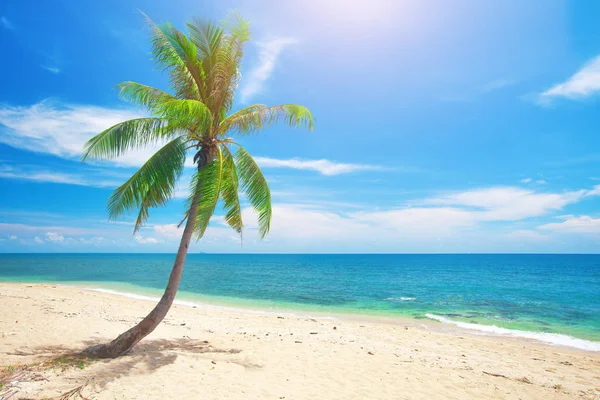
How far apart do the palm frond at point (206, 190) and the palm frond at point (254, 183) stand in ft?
3.00

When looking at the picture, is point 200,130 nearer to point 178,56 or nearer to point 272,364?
point 178,56

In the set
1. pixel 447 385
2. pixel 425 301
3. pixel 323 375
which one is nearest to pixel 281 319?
pixel 323 375

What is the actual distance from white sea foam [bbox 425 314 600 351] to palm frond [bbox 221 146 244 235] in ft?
42.8

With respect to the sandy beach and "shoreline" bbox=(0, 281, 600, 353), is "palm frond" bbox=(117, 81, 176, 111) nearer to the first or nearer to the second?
the sandy beach

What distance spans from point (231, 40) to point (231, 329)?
32.1 ft

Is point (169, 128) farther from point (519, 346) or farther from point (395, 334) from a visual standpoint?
point (519, 346)

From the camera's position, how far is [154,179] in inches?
295

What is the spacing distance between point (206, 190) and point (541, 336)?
15.6 m

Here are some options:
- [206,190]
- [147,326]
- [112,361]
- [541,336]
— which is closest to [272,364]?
[147,326]

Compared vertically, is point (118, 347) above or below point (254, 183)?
below

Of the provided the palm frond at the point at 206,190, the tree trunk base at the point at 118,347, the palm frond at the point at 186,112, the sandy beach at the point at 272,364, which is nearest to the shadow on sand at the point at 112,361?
the sandy beach at the point at 272,364

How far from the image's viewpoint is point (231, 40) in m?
8.19

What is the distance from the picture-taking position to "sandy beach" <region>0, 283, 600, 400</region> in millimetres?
5875

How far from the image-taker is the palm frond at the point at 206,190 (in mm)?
7031
